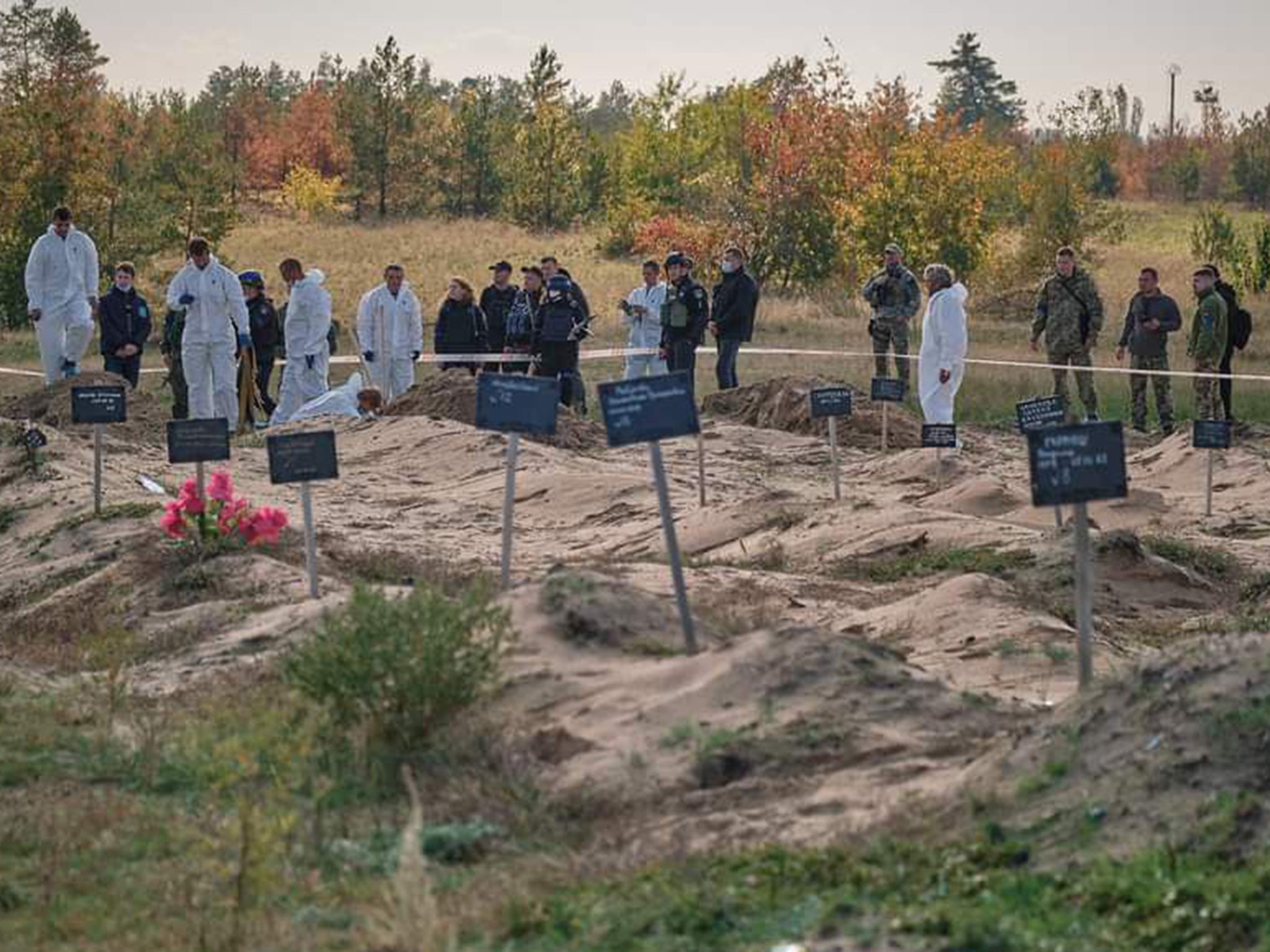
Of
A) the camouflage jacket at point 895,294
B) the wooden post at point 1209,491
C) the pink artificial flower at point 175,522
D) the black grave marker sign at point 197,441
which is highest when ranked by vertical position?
the camouflage jacket at point 895,294

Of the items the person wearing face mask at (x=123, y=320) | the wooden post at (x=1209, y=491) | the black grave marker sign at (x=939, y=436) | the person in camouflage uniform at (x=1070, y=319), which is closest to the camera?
the wooden post at (x=1209, y=491)

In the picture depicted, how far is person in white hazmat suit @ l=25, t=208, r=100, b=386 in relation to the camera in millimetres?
23516

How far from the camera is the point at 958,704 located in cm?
923

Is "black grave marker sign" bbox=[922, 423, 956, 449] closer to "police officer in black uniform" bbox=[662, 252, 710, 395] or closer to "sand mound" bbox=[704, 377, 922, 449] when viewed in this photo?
"sand mound" bbox=[704, 377, 922, 449]

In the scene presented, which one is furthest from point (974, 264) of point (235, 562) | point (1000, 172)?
point (235, 562)

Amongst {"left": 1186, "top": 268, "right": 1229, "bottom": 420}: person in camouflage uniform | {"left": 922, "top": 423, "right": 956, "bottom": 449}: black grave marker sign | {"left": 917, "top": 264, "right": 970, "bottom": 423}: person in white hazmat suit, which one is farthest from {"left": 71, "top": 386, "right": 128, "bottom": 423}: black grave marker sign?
{"left": 1186, "top": 268, "right": 1229, "bottom": 420}: person in camouflage uniform

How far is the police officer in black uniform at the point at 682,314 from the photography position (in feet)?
77.9

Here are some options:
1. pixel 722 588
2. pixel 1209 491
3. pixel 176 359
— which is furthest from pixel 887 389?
pixel 176 359

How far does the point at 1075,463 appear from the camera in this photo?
30.7ft

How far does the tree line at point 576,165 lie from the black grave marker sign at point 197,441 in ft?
98.0

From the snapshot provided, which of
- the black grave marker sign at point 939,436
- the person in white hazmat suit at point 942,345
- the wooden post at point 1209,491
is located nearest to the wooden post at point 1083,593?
the wooden post at point 1209,491

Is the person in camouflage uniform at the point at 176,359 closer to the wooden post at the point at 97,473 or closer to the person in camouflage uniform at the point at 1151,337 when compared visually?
the wooden post at the point at 97,473

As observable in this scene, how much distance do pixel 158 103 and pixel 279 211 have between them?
5.42 m

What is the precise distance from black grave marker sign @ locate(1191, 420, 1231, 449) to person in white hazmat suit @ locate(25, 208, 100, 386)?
11645 millimetres
